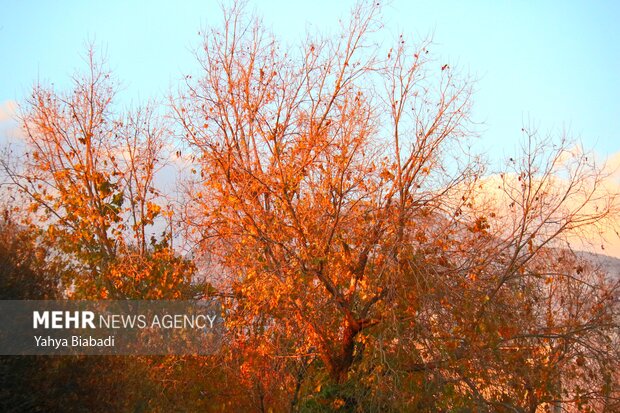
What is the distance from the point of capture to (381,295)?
1329 centimetres

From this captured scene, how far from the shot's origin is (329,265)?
13477mm

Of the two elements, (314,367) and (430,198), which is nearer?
(430,198)

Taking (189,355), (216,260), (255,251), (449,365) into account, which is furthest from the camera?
(189,355)

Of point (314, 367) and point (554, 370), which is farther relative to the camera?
point (314, 367)

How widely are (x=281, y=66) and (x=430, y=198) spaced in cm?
374

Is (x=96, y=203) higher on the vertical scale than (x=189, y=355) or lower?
higher

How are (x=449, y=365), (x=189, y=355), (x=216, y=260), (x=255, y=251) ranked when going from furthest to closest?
1. (x=189, y=355)
2. (x=216, y=260)
3. (x=255, y=251)
4. (x=449, y=365)

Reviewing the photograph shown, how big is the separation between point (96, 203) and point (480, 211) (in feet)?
28.5

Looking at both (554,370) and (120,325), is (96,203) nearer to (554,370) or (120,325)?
(120,325)

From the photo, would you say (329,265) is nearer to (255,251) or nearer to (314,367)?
(255,251)

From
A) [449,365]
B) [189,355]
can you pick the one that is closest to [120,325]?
[189,355]

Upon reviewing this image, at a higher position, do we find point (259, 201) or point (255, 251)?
point (259, 201)

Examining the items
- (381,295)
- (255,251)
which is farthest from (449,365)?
(255,251)

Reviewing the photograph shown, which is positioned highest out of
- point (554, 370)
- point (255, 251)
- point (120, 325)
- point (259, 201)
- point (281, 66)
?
point (281, 66)
